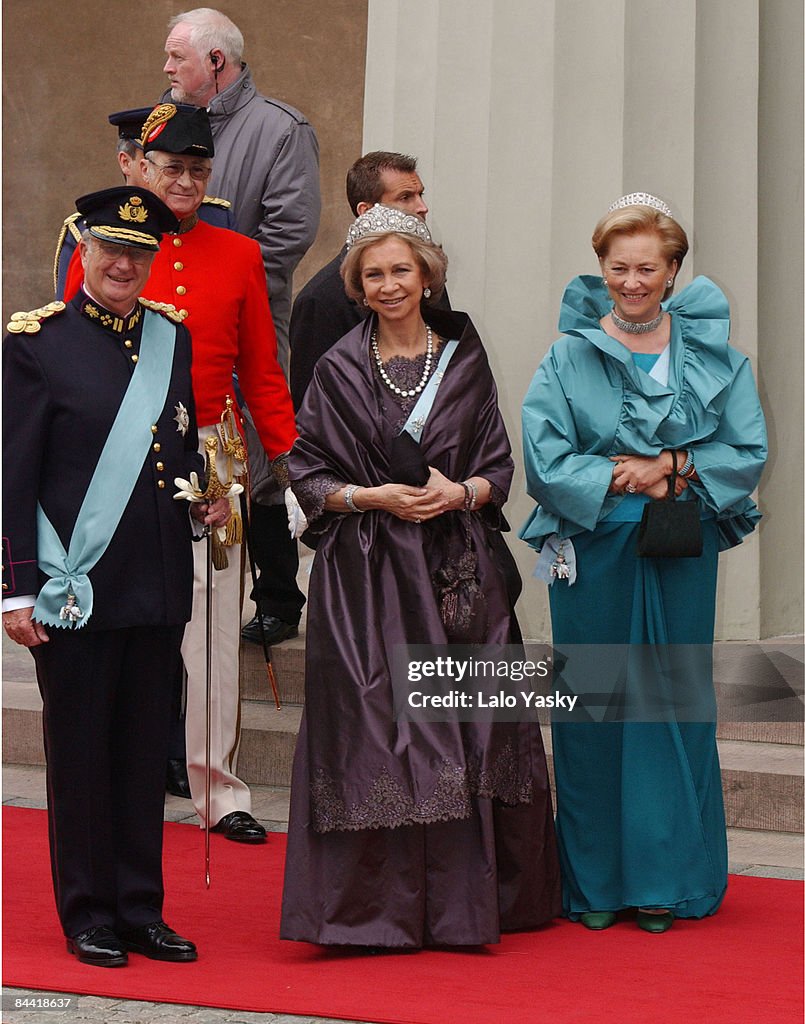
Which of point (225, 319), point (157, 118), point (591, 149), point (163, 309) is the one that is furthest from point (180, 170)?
point (591, 149)

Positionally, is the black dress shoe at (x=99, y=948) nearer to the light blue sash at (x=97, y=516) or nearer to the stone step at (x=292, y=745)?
the light blue sash at (x=97, y=516)

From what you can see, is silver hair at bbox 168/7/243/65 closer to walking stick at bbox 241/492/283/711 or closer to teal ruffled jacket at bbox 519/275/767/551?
walking stick at bbox 241/492/283/711

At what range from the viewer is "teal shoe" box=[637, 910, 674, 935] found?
463cm

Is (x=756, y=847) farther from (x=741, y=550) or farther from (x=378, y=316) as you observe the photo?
(x=378, y=316)

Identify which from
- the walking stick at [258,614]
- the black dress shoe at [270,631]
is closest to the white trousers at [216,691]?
the walking stick at [258,614]

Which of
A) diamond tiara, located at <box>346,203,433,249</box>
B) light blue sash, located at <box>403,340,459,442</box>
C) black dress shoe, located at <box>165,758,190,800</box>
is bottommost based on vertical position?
black dress shoe, located at <box>165,758,190,800</box>

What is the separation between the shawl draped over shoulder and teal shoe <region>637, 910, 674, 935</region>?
479 mm

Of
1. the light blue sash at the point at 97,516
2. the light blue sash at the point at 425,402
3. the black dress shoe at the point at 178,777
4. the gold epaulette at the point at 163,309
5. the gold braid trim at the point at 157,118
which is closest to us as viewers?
the light blue sash at the point at 97,516

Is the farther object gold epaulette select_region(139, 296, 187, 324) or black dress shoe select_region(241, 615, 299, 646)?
black dress shoe select_region(241, 615, 299, 646)

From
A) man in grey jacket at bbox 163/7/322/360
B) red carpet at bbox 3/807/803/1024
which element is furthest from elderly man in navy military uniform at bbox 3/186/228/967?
man in grey jacket at bbox 163/7/322/360

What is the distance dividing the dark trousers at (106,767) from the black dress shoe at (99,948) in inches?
0.9

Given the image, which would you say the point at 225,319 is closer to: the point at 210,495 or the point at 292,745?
the point at 210,495

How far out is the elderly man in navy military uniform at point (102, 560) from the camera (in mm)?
4176

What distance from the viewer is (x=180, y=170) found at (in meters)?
5.16
